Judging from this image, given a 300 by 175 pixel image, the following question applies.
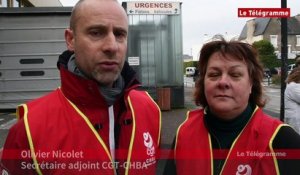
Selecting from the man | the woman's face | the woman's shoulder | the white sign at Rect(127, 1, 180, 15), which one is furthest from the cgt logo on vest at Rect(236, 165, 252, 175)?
the white sign at Rect(127, 1, 180, 15)

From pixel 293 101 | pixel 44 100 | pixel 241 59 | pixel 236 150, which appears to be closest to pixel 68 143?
pixel 44 100

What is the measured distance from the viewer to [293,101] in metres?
5.68

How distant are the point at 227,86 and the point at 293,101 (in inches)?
146

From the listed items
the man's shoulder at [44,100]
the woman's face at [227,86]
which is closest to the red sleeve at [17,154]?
the man's shoulder at [44,100]

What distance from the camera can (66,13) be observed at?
972 cm

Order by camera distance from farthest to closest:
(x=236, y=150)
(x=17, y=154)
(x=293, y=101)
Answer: (x=293, y=101), (x=236, y=150), (x=17, y=154)

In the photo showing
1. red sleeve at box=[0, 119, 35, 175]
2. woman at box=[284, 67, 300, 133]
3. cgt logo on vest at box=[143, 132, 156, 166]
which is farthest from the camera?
woman at box=[284, 67, 300, 133]

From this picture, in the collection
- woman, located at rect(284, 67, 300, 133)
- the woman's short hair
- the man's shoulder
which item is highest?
the woman's short hair

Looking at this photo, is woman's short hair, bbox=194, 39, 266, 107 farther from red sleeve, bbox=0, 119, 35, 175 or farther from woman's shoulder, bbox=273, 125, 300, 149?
red sleeve, bbox=0, 119, 35, 175

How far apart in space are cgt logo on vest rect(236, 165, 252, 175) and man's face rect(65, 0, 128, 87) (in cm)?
76

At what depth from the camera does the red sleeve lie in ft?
6.51

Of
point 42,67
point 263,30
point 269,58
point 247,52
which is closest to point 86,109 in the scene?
point 247,52

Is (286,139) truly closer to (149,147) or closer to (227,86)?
(227,86)

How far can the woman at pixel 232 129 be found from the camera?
216 centimetres
